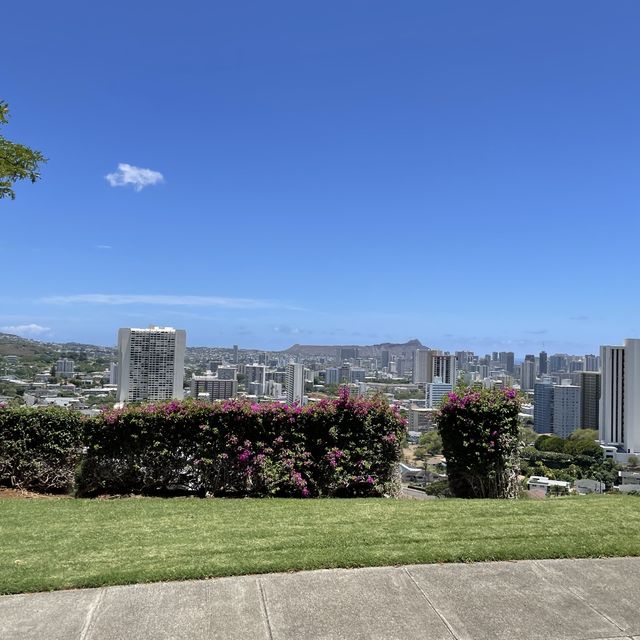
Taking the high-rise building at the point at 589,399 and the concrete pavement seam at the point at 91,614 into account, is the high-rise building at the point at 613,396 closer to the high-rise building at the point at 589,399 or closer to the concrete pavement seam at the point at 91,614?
the high-rise building at the point at 589,399

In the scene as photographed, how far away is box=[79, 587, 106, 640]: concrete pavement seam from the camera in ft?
10.9

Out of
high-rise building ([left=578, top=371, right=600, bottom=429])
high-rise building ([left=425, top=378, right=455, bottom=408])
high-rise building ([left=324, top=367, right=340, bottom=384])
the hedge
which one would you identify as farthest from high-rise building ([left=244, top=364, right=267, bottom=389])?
the hedge

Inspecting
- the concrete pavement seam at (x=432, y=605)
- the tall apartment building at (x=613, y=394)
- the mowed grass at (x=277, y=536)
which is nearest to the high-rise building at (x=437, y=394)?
the mowed grass at (x=277, y=536)

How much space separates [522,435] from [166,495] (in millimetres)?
5318

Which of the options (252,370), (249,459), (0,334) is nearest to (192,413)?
(249,459)

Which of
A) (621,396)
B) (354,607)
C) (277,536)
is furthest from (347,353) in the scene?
(354,607)

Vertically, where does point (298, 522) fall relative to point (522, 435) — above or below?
below

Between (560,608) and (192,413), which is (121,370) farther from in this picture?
(560,608)

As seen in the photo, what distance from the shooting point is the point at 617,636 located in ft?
10.9

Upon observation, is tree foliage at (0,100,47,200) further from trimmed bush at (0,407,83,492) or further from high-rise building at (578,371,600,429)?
high-rise building at (578,371,600,429)

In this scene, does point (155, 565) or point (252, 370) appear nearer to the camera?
point (155, 565)

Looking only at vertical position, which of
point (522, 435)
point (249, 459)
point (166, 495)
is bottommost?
point (166, 495)

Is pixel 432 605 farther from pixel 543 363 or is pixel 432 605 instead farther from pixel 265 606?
pixel 543 363

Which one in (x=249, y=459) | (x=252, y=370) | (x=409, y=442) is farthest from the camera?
(x=252, y=370)
